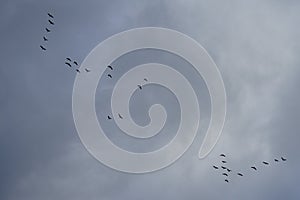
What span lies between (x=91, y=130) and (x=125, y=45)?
938 inches

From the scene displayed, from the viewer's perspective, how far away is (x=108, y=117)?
493 ft

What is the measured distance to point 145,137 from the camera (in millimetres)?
143750

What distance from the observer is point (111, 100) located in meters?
161

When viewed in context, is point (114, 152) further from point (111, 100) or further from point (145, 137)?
point (111, 100)

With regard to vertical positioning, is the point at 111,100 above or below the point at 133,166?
above

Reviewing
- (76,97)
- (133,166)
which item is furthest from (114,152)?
(76,97)

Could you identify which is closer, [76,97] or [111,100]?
[76,97]

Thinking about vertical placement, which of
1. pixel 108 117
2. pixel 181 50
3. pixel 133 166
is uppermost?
pixel 181 50

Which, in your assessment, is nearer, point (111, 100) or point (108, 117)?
point (108, 117)

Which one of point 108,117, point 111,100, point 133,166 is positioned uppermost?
point 111,100

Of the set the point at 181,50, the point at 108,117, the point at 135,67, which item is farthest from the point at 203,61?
the point at 108,117

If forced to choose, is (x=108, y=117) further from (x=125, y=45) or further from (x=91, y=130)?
(x=125, y=45)

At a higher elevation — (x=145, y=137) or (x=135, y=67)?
(x=135, y=67)

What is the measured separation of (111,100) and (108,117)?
38.5ft
